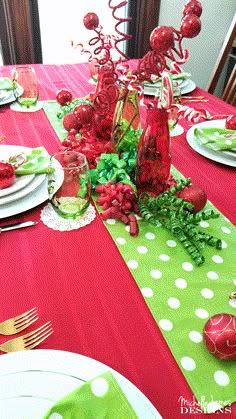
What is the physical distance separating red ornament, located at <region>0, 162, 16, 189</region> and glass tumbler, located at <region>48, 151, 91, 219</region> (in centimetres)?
8

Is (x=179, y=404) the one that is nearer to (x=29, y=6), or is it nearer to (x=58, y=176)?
(x=58, y=176)

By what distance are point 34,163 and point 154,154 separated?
0.79 ft

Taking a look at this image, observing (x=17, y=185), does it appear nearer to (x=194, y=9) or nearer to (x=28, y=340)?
(x=28, y=340)

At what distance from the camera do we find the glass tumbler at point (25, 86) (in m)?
1.12

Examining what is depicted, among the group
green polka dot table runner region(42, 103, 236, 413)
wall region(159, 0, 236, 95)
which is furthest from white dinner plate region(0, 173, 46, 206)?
wall region(159, 0, 236, 95)

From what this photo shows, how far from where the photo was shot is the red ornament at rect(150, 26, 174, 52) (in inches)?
23.9

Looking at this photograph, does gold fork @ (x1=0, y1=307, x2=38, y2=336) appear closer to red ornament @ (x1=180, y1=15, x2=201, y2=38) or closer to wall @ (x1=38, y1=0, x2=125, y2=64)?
red ornament @ (x1=180, y1=15, x2=201, y2=38)

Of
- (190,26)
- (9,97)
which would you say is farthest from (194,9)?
(9,97)

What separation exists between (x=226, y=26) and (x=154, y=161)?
2186mm

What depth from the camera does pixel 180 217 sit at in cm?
66

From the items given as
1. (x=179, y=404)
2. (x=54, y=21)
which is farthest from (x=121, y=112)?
(x=54, y=21)

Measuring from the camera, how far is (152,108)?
2.23 ft

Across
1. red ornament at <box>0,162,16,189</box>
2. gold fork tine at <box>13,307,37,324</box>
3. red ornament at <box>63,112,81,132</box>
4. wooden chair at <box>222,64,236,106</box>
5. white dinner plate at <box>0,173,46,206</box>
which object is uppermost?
gold fork tine at <box>13,307,37,324</box>

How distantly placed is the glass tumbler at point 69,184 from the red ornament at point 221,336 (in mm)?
318
